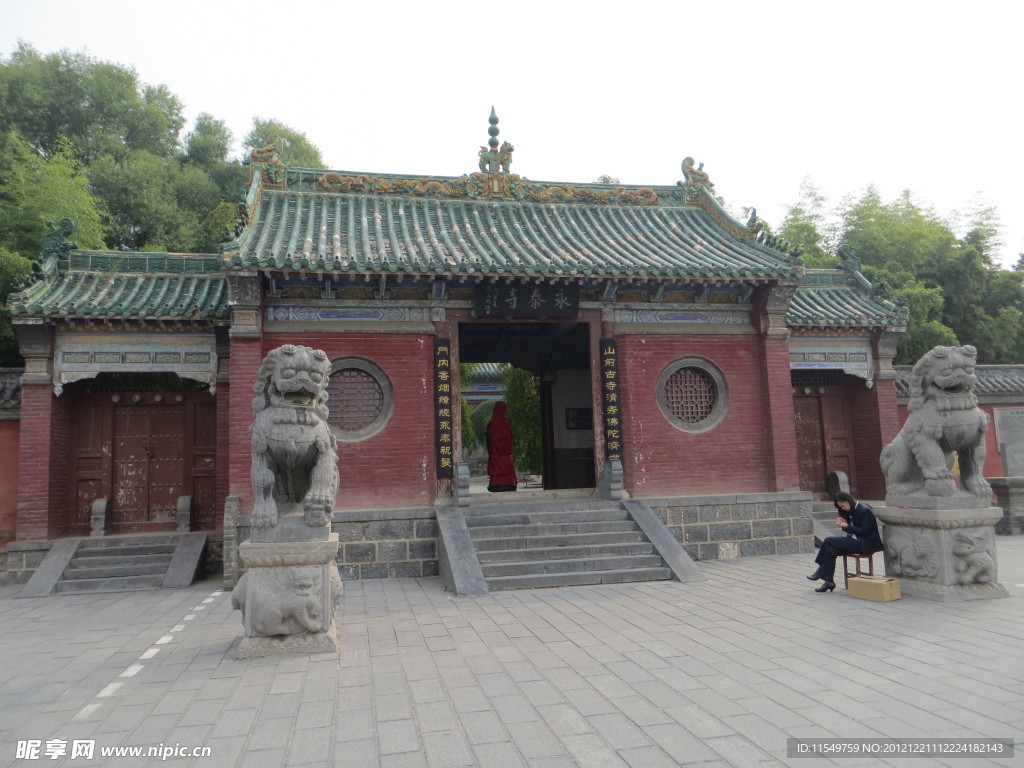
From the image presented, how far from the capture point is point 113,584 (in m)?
8.65

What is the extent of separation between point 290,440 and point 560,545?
426 cm

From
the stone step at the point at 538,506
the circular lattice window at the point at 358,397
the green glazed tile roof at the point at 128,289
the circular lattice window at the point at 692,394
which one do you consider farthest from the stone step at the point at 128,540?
the circular lattice window at the point at 692,394

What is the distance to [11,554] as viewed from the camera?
899cm

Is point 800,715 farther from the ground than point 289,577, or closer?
closer

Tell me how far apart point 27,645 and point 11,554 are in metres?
4.10

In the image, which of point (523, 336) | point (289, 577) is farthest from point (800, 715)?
point (523, 336)

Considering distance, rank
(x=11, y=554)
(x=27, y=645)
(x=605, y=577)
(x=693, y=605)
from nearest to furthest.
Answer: (x=27, y=645), (x=693, y=605), (x=605, y=577), (x=11, y=554)

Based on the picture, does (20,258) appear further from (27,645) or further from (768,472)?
(768,472)

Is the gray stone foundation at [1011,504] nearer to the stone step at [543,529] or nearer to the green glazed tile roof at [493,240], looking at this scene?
the green glazed tile roof at [493,240]

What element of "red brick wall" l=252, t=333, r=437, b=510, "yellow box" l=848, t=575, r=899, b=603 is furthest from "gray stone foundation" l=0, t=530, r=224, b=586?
"yellow box" l=848, t=575, r=899, b=603

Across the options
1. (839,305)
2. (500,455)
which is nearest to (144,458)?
(500,455)

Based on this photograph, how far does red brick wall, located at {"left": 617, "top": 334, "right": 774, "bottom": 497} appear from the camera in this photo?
390 inches

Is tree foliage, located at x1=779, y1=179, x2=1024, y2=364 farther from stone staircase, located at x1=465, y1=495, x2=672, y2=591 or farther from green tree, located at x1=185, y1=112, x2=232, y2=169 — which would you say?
green tree, located at x1=185, y1=112, x2=232, y2=169

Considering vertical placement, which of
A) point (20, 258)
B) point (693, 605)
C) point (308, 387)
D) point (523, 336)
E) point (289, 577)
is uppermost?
point (20, 258)
